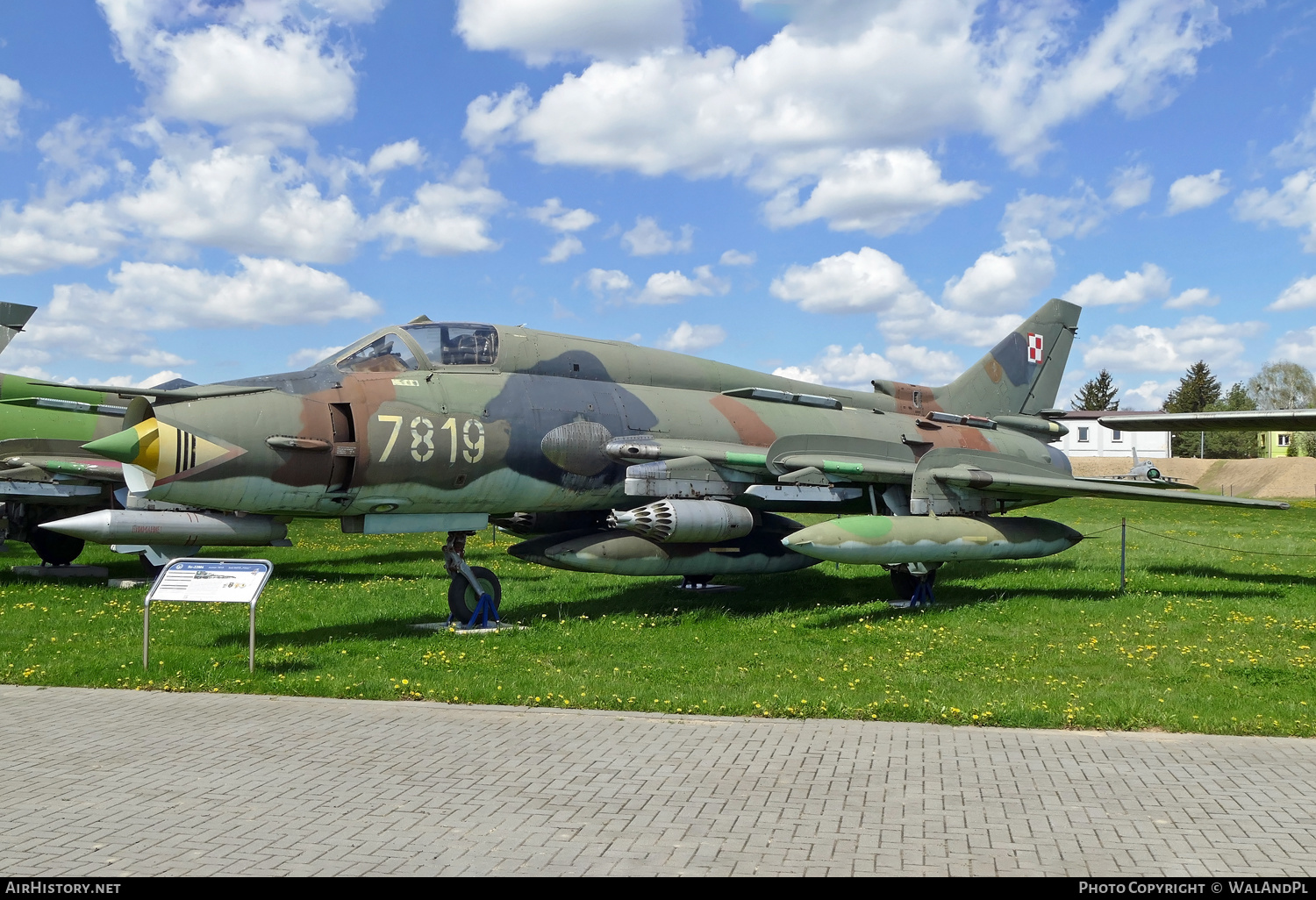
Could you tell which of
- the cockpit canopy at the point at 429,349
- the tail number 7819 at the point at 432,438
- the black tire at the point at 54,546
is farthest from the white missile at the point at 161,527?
the tail number 7819 at the point at 432,438

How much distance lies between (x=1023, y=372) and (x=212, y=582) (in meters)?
14.7

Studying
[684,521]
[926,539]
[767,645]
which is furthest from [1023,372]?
[767,645]

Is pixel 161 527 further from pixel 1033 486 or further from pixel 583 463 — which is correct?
pixel 1033 486

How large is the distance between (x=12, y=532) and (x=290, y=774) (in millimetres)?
15765

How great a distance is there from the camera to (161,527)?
14.7m

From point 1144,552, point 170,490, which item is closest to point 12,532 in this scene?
point 170,490

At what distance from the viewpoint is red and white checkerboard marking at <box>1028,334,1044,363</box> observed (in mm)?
18828

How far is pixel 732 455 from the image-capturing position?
13.2 metres

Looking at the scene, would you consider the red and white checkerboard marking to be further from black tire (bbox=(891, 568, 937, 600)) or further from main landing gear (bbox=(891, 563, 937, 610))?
main landing gear (bbox=(891, 563, 937, 610))

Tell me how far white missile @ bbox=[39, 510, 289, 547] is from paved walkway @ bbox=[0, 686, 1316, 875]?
21.6 ft

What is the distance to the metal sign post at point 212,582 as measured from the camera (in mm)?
9148

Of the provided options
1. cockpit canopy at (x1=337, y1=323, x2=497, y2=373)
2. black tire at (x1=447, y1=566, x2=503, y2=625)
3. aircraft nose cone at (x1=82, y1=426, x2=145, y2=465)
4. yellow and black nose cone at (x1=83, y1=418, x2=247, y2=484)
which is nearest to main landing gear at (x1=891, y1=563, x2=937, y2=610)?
black tire at (x1=447, y1=566, x2=503, y2=625)

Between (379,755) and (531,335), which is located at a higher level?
(531,335)
